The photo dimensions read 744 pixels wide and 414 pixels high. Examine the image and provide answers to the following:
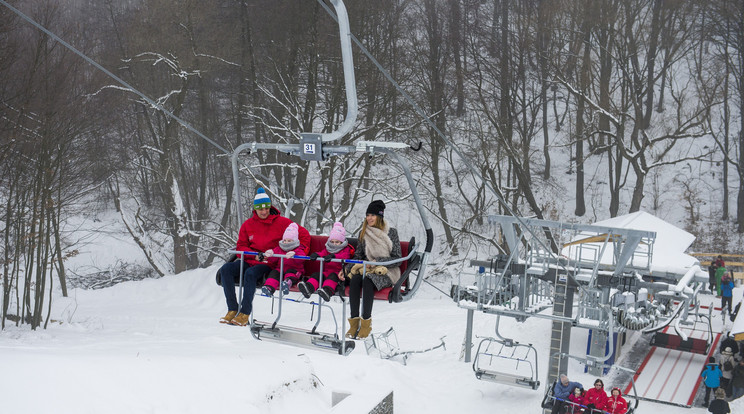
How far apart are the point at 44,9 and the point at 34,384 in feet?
44.0

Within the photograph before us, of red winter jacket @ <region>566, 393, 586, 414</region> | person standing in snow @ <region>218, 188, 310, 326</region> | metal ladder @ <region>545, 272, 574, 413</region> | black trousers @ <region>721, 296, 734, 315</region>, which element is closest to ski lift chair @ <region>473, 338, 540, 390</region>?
metal ladder @ <region>545, 272, 574, 413</region>

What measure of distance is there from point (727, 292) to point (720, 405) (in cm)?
853

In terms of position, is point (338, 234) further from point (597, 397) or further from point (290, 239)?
point (597, 397)

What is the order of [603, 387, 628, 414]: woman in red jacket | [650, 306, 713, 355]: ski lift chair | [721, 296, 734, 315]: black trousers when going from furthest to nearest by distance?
[721, 296, 734, 315]: black trousers
[650, 306, 713, 355]: ski lift chair
[603, 387, 628, 414]: woman in red jacket

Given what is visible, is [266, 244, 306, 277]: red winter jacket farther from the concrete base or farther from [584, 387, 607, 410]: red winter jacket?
[584, 387, 607, 410]: red winter jacket

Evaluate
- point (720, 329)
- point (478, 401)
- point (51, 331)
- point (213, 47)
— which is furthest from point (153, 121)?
point (720, 329)

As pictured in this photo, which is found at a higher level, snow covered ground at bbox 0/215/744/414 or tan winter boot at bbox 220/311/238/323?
tan winter boot at bbox 220/311/238/323

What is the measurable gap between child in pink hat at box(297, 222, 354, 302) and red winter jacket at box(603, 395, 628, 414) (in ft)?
23.5

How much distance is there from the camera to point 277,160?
26141 millimetres

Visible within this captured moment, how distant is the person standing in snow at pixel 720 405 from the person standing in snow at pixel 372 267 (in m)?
9.60

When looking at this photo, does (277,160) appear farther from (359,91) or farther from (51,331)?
(51,331)

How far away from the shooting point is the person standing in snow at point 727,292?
21120mm

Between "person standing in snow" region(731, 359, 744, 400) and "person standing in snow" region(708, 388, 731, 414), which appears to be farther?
"person standing in snow" region(731, 359, 744, 400)

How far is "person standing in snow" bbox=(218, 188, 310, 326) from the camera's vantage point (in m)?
7.78
